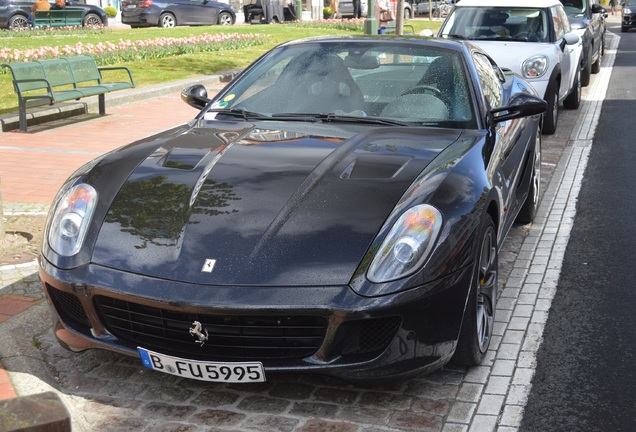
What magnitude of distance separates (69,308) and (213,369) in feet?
2.69

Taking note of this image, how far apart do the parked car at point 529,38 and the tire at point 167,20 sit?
68.0 ft

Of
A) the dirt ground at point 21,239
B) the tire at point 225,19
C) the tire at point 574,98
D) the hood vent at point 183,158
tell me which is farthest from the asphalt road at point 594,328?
the tire at point 225,19

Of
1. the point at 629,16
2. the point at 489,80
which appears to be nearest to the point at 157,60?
the point at 489,80

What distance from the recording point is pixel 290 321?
12.3ft

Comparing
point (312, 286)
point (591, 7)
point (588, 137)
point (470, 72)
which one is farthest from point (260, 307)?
point (591, 7)

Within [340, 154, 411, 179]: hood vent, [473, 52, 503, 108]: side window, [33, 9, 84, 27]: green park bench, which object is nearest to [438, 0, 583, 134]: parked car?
[473, 52, 503, 108]: side window

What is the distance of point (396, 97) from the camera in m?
5.41

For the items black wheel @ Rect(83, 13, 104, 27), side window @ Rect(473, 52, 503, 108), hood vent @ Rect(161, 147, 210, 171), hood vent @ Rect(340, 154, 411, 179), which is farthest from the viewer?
black wheel @ Rect(83, 13, 104, 27)

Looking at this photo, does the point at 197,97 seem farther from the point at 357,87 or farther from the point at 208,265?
the point at 208,265

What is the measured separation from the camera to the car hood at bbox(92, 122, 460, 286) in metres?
3.83

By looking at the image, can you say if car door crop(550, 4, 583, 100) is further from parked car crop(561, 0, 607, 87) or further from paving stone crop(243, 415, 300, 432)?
paving stone crop(243, 415, 300, 432)

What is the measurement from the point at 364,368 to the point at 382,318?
23cm

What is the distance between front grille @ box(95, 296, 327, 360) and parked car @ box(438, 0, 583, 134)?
7.91 metres

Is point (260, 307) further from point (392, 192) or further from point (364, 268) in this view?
point (392, 192)
